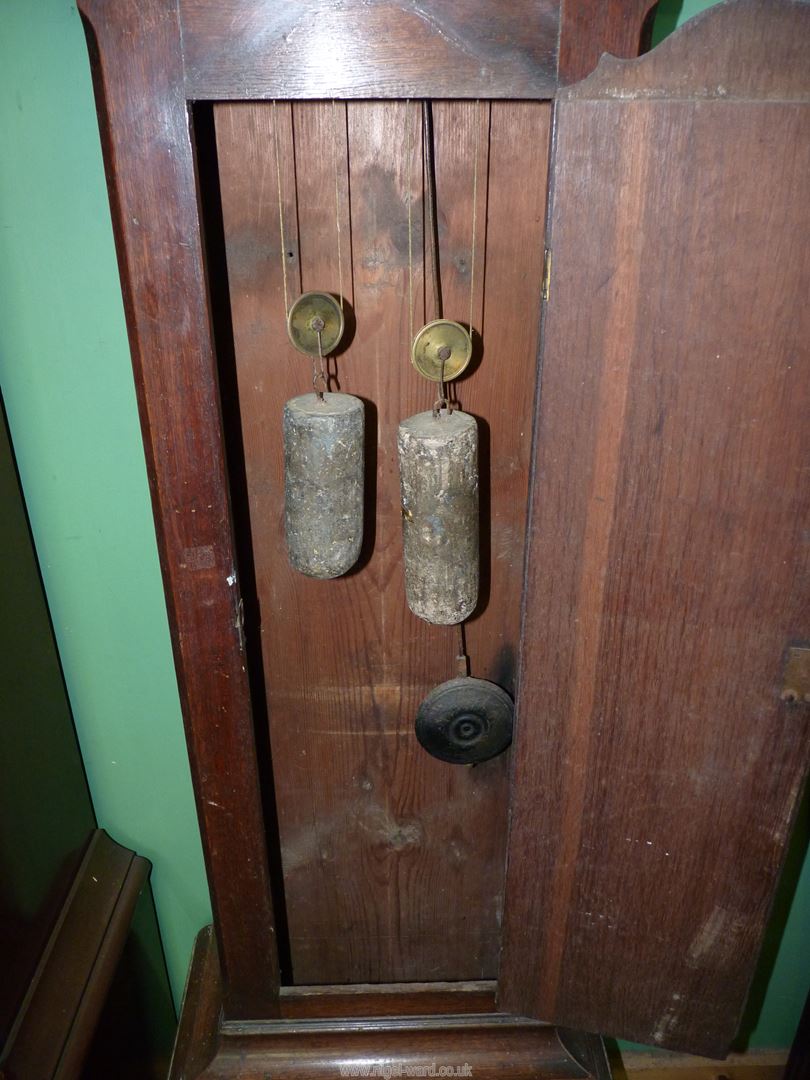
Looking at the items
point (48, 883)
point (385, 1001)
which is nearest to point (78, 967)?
point (48, 883)

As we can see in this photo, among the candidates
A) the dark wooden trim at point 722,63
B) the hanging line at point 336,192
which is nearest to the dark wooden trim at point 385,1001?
the hanging line at point 336,192

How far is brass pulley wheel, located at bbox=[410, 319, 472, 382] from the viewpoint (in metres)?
0.84

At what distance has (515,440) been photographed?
0.95 m

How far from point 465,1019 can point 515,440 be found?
830 millimetres

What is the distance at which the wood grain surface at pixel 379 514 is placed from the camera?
0.82 m

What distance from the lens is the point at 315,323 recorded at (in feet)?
2.69

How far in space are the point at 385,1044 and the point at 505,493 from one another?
796mm

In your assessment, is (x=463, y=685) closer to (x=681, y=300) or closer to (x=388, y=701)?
(x=388, y=701)

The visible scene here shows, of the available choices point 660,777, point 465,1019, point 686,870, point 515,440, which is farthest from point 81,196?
point 465,1019

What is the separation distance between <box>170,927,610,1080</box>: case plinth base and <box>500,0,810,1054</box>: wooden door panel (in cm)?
9

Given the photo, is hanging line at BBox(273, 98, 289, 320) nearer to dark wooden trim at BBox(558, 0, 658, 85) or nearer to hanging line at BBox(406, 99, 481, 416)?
hanging line at BBox(406, 99, 481, 416)

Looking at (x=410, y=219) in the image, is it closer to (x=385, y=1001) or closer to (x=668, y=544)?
(x=668, y=544)

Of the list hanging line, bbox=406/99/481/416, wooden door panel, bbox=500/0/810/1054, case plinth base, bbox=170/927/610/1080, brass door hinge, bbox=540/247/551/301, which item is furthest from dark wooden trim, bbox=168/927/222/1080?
brass door hinge, bbox=540/247/551/301

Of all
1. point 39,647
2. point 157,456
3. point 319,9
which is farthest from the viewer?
point 39,647
